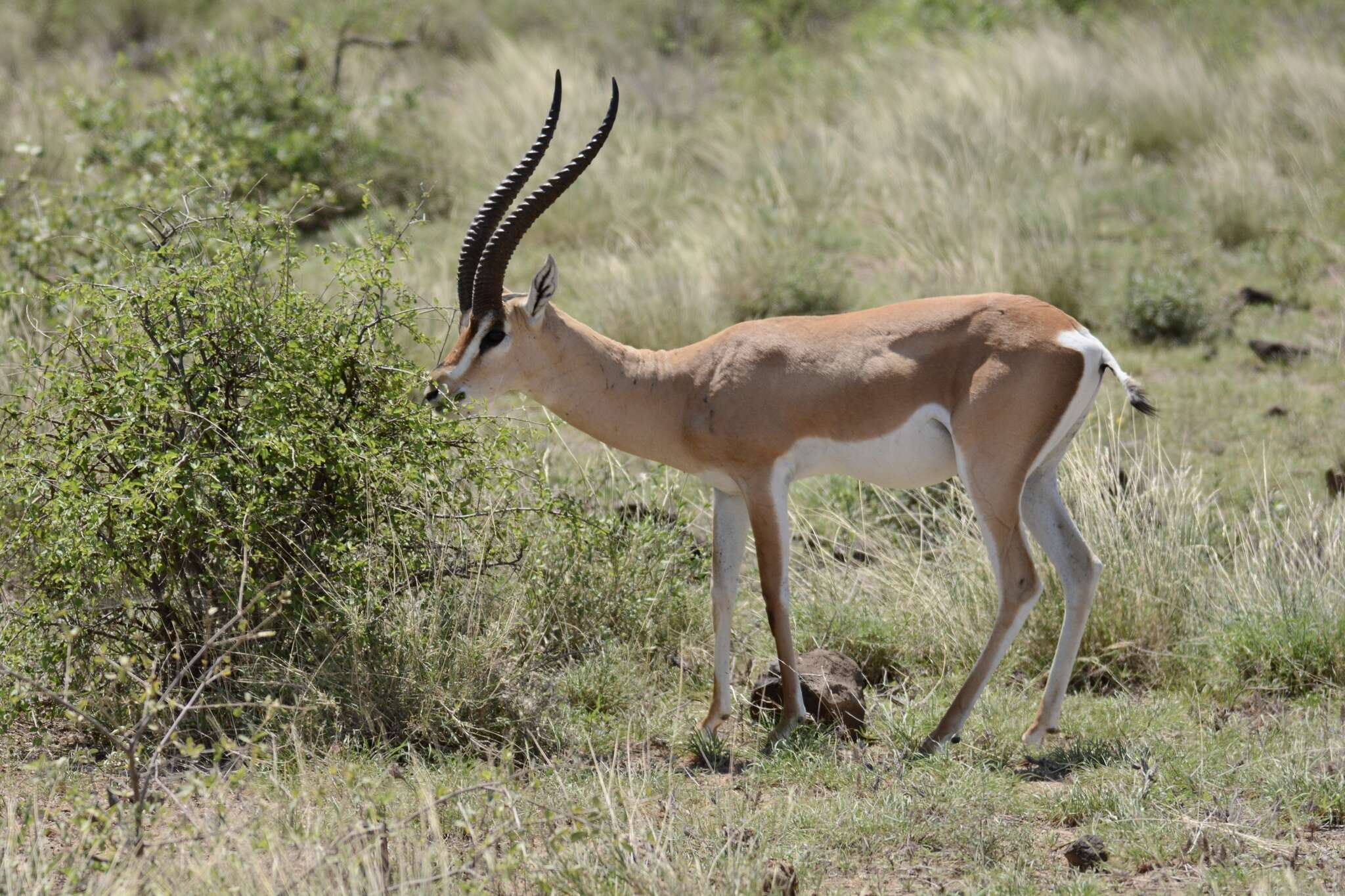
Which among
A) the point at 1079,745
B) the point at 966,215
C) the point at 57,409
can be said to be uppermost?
the point at 966,215

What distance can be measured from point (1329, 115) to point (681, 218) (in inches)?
252

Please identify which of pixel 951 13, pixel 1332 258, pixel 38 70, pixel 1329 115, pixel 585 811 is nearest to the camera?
pixel 585 811

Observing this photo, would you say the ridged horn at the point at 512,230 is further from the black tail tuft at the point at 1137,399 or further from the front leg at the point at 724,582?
the black tail tuft at the point at 1137,399

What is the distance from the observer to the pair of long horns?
5.54 metres

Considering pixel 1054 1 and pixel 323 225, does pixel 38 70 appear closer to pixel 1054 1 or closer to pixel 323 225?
pixel 323 225

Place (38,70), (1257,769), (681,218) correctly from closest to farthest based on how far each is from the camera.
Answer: (1257,769) < (681,218) < (38,70)

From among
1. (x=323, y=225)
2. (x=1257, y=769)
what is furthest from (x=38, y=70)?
(x=1257, y=769)

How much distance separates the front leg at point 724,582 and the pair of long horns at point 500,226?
1.27 meters

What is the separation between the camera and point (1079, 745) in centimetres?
554

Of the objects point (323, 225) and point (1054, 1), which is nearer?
point (323, 225)

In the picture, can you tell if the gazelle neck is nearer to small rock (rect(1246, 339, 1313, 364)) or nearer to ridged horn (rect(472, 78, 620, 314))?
ridged horn (rect(472, 78, 620, 314))

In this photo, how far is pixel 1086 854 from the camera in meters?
4.56

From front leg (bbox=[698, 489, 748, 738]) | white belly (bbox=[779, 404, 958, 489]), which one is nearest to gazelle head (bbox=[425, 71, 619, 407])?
front leg (bbox=[698, 489, 748, 738])

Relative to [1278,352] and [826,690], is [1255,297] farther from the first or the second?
[826,690]
